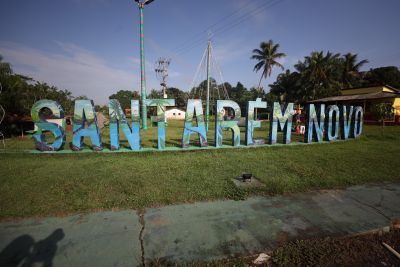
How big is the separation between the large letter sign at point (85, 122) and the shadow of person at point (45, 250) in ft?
19.6

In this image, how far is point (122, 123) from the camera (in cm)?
A: 872

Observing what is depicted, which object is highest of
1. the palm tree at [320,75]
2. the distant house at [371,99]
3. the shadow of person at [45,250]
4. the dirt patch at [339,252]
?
the palm tree at [320,75]

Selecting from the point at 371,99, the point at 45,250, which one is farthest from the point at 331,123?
the point at 371,99

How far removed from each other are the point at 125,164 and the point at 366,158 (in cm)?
936

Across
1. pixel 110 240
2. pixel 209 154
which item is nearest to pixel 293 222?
pixel 110 240

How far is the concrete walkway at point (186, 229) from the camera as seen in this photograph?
288 centimetres

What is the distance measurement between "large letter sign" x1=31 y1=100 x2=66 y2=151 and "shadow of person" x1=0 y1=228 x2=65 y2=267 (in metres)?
6.39

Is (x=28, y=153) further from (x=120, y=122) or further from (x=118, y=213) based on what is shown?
(x=118, y=213)

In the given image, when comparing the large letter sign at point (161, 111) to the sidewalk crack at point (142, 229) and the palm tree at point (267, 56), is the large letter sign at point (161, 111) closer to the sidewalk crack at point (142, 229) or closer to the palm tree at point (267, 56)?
the sidewalk crack at point (142, 229)

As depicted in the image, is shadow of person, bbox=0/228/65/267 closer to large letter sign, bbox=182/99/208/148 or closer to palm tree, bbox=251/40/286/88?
large letter sign, bbox=182/99/208/148

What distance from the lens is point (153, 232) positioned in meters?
3.38

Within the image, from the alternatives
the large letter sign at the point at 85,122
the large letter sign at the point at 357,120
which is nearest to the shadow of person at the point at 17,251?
the large letter sign at the point at 85,122

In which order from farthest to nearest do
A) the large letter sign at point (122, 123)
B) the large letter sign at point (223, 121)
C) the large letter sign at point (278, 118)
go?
1. the large letter sign at point (278, 118)
2. the large letter sign at point (223, 121)
3. the large letter sign at point (122, 123)

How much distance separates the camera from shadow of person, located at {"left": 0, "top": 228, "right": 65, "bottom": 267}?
272cm
